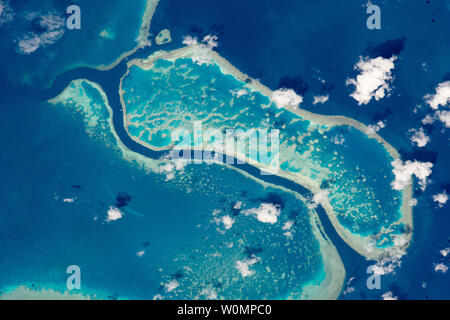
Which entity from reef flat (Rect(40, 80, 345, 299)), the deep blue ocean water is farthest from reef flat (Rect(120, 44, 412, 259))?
reef flat (Rect(40, 80, 345, 299))

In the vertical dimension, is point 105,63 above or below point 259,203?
above

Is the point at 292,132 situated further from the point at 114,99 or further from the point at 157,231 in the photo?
the point at 114,99

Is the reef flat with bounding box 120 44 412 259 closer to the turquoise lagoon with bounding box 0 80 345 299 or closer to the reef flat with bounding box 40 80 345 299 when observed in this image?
the reef flat with bounding box 40 80 345 299

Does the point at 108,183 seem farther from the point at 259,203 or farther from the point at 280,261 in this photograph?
the point at 280,261

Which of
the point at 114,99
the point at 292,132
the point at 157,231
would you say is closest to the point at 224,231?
the point at 157,231

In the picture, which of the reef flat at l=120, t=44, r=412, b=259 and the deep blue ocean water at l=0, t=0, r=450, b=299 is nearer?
the deep blue ocean water at l=0, t=0, r=450, b=299

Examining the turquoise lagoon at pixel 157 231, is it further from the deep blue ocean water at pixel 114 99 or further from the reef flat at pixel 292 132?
the reef flat at pixel 292 132
